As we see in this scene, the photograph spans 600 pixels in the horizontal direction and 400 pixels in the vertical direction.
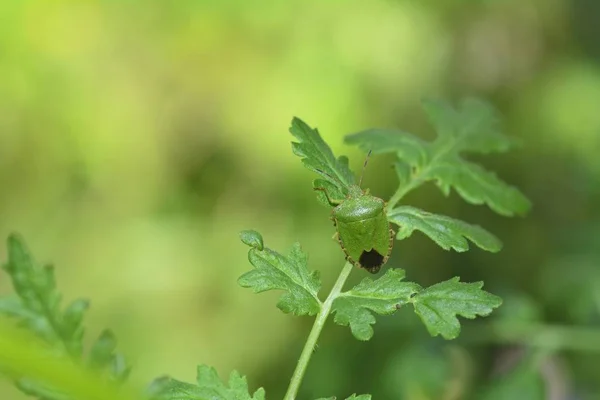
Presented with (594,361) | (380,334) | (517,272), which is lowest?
(594,361)

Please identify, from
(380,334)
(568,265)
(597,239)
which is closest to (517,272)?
(597,239)

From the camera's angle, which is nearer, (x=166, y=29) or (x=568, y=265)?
(x=568, y=265)

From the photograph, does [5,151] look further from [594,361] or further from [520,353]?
[594,361]

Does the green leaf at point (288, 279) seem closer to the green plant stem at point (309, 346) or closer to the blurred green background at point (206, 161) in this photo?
the green plant stem at point (309, 346)

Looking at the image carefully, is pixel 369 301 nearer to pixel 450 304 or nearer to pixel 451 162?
pixel 450 304

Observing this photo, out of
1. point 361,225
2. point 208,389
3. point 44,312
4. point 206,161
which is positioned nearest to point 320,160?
point 361,225

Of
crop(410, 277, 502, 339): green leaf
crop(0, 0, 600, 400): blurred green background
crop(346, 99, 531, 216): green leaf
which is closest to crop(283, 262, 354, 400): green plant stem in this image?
crop(410, 277, 502, 339): green leaf
